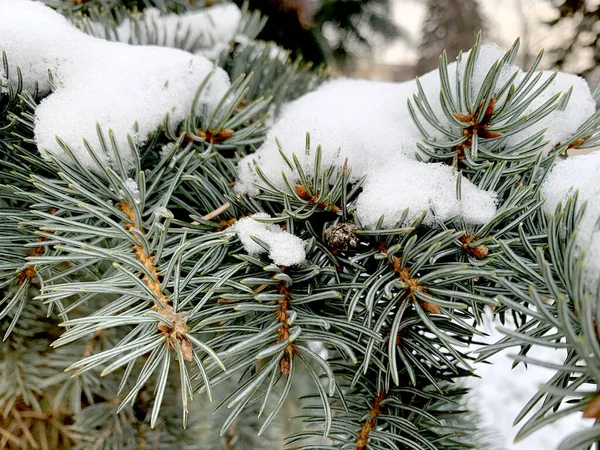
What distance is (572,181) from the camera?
1.00 ft

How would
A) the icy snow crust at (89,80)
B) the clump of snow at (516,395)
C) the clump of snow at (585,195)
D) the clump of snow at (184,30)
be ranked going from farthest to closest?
1. the clump of snow at (516,395)
2. the clump of snow at (184,30)
3. the icy snow crust at (89,80)
4. the clump of snow at (585,195)

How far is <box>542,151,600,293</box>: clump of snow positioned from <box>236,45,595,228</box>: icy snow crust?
0.04 m

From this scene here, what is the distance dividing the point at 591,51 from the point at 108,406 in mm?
948

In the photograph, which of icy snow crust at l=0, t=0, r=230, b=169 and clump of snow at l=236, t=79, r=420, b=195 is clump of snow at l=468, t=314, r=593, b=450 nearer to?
clump of snow at l=236, t=79, r=420, b=195

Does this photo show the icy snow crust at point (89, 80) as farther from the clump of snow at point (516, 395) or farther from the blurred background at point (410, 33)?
the clump of snow at point (516, 395)

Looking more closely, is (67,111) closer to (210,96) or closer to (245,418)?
(210,96)

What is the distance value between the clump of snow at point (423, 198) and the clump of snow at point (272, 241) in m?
0.05

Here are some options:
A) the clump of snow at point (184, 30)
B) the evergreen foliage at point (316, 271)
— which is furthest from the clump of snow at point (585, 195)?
the clump of snow at point (184, 30)

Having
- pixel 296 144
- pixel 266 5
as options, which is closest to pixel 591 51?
pixel 296 144

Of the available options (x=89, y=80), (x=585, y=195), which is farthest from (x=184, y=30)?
(x=585, y=195)

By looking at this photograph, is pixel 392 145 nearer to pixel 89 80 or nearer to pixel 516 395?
pixel 89 80

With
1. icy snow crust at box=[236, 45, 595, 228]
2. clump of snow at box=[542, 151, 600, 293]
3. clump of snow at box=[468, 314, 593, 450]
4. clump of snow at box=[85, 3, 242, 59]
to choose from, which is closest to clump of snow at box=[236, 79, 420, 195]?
icy snow crust at box=[236, 45, 595, 228]

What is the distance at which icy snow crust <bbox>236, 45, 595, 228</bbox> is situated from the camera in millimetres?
302

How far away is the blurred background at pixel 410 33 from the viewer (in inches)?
30.2
